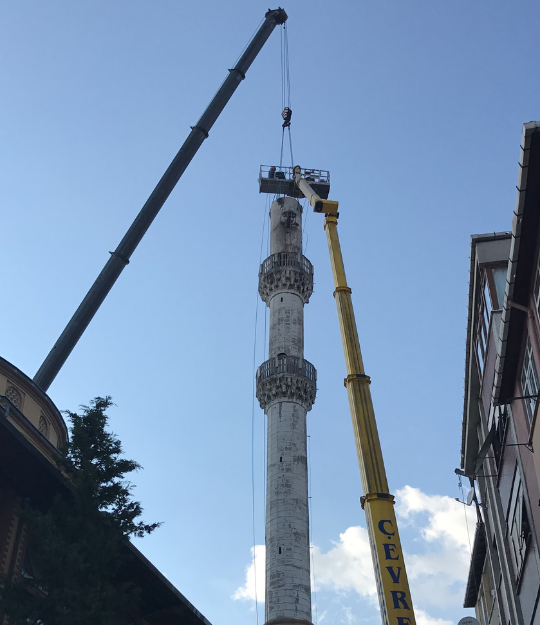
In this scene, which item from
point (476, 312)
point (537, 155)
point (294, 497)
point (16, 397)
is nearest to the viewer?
point (537, 155)

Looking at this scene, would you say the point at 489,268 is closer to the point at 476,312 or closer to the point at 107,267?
the point at 476,312

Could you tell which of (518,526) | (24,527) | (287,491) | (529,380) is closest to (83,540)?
(24,527)

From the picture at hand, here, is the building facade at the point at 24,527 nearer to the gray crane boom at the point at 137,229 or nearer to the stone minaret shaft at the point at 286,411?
the gray crane boom at the point at 137,229

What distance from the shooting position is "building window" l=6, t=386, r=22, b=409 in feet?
99.1

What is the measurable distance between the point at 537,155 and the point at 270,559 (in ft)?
96.4

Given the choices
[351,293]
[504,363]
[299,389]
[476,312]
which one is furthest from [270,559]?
[504,363]

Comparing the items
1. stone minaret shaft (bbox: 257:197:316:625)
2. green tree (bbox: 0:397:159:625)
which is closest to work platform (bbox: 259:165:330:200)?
stone minaret shaft (bbox: 257:197:316:625)

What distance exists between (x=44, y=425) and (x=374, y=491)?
13.0 meters

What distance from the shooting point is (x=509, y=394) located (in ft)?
74.6

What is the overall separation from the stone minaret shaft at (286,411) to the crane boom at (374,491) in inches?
397

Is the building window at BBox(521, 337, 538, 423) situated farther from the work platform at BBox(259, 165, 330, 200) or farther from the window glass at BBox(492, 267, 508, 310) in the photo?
the work platform at BBox(259, 165, 330, 200)

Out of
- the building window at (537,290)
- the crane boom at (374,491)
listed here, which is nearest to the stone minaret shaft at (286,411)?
the crane boom at (374,491)

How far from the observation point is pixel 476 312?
27844mm

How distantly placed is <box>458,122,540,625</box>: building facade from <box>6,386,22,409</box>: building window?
1679 centimetres
